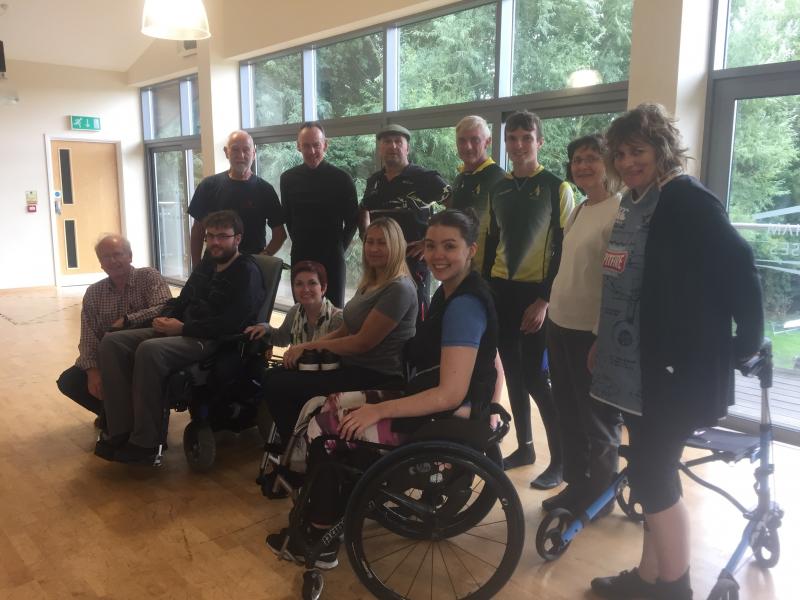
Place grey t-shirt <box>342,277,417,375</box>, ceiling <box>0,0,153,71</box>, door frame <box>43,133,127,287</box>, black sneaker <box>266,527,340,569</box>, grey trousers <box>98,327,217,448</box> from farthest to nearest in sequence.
Answer: door frame <box>43,133,127,287</box>, ceiling <box>0,0,153,71</box>, grey trousers <box>98,327,217,448</box>, grey t-shirt <box>342,277,417,375</box>, black sneaker <box>266,527,340,569</box>

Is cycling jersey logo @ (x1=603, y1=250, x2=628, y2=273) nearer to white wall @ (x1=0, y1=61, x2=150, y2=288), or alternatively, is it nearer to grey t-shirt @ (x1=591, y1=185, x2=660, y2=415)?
grey t-shirt @ (x1=591, y1=185, x2=660, y2=415)

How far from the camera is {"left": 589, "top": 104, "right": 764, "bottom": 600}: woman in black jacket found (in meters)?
1.50

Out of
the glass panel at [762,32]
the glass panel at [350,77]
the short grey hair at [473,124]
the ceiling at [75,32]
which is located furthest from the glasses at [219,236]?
the ceiling at [75,32]

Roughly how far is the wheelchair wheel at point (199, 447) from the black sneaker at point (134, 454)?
0.15 meters

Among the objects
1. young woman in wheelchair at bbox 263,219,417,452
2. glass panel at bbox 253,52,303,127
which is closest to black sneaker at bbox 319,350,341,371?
young woman in wheelchair at bbox 263,219,417,452

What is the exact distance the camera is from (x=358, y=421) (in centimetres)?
177

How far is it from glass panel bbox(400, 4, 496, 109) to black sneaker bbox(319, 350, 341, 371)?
267 cm

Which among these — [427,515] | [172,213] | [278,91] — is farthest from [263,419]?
[172,213]

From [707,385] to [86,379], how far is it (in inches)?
105

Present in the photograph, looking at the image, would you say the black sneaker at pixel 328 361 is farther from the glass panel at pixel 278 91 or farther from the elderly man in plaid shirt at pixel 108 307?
the glass panel at pixel 278 91

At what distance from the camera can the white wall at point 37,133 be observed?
7754 mm

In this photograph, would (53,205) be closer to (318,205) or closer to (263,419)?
(318,205)

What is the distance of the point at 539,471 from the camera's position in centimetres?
276

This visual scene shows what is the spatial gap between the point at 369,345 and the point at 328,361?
163 mm
